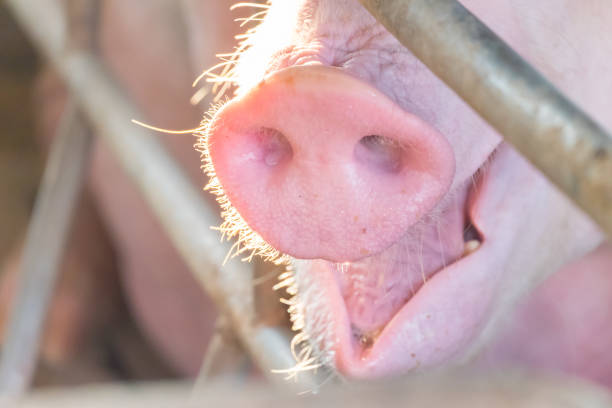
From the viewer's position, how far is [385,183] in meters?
0.73

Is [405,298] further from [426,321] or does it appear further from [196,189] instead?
[196,189]

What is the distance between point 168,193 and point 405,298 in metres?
0.40

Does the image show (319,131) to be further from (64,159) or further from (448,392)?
(64,159)

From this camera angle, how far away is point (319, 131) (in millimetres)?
704

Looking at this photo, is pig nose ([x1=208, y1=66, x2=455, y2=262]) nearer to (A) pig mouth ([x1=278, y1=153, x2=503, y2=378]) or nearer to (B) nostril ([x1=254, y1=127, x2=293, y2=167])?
(B) nostril ([x1=254, y1=127, x2=293, y2=167])

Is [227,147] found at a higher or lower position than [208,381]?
higher

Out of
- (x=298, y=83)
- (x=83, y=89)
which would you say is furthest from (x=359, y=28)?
(x=83, y=89)

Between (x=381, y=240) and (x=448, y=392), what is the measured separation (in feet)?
1.42

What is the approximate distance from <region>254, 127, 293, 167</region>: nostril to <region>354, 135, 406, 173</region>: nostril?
0.06m

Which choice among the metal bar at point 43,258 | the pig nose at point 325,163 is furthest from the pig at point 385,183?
the metal bar at point 43,258

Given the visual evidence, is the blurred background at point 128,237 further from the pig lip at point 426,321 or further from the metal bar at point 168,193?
the pig lip at point 426,321

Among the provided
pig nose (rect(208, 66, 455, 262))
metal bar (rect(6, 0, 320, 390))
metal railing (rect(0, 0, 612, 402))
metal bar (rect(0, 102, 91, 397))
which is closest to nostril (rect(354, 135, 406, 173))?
pig nose (rect(208, 66, 455, 262))

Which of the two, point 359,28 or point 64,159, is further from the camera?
point 64,159

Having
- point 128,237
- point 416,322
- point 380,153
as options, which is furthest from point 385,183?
point 128,237
